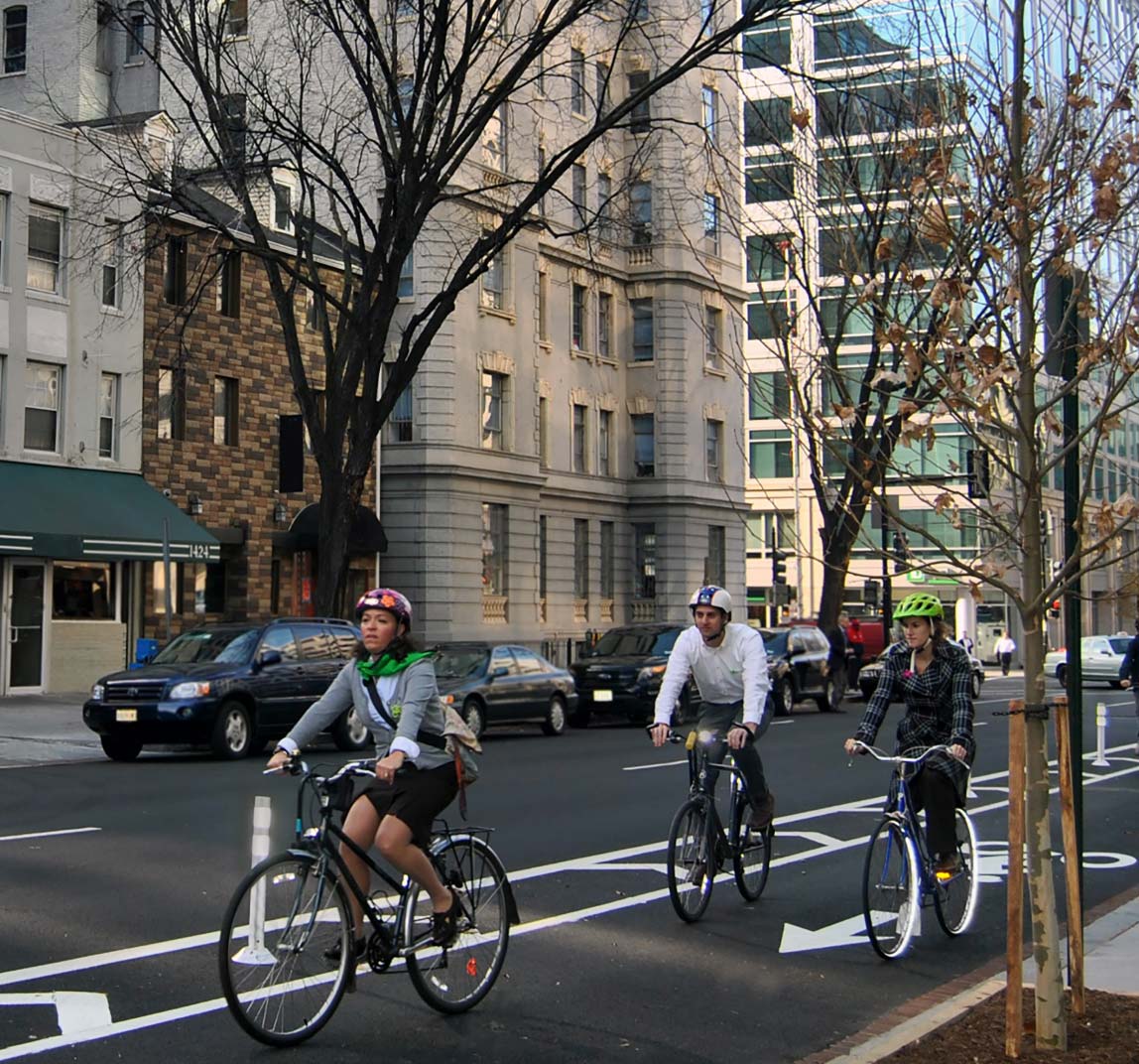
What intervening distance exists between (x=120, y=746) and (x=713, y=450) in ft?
114

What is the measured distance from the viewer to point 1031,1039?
6.61 meters

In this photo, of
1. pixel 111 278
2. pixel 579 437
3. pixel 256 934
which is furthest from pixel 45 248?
pixel 256 934

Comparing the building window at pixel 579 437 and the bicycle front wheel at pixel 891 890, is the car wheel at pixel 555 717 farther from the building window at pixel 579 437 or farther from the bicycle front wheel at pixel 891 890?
the building window at pixel 579 437

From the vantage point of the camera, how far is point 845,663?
37438 millimetres

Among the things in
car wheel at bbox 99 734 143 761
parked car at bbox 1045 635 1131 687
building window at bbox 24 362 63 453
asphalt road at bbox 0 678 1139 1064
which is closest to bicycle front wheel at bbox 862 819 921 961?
asphalt road at bbox 0 678 1139 1064

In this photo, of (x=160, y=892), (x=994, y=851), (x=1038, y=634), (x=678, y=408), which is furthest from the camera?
(x=678, y=408)

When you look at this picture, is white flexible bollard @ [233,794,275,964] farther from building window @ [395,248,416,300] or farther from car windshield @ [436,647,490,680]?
building window @ [395,248,416,300]

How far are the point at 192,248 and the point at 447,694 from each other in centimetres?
1502

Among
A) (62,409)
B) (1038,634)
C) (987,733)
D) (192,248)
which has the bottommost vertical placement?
(987,733)

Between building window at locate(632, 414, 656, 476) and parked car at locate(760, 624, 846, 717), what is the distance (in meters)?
17.6

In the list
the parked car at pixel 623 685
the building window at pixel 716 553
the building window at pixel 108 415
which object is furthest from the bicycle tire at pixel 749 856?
the building window at pixel 716 553

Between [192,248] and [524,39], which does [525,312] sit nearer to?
[192,248]

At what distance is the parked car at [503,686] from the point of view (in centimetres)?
2464

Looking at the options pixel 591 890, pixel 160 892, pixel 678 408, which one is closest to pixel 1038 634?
pixel 591 890
